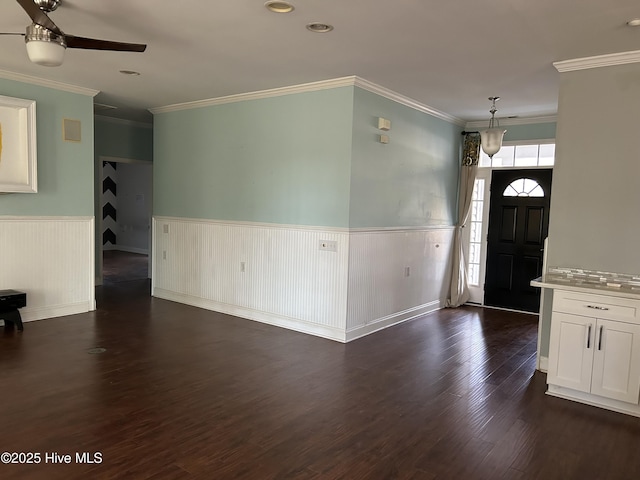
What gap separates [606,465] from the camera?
2.80m

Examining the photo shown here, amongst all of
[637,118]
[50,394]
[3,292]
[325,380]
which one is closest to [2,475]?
[50,394]

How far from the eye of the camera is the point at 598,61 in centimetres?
392

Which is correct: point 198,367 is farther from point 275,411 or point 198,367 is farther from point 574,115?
point 574,115

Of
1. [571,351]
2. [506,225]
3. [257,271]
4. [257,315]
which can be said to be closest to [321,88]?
[257,271]

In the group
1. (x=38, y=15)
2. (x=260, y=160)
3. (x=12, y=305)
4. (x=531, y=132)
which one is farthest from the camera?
(x=531, y=132)

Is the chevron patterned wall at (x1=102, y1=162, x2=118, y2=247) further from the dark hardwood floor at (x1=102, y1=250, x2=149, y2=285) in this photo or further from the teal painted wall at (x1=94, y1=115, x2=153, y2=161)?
the teal painted wall at (x1=94, y1=115, x2=153, y2=161)

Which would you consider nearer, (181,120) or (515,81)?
(515,81)

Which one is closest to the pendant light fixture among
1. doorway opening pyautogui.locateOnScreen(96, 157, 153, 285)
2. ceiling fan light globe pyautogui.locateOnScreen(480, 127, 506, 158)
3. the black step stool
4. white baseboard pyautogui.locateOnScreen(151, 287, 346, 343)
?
ceiling fan light globe pyautogui.locateOnScreen(480, 127, 506, 158)

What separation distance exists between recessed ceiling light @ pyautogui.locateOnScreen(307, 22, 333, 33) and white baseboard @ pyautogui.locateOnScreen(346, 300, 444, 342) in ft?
9.72

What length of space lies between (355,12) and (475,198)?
15.1 feet

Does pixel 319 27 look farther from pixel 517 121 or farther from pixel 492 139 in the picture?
pixel 517 121

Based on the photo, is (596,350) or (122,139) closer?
(596,350)

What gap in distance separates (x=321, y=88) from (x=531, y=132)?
130 inches

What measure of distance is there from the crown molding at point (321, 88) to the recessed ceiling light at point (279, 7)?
1704 millimetres
